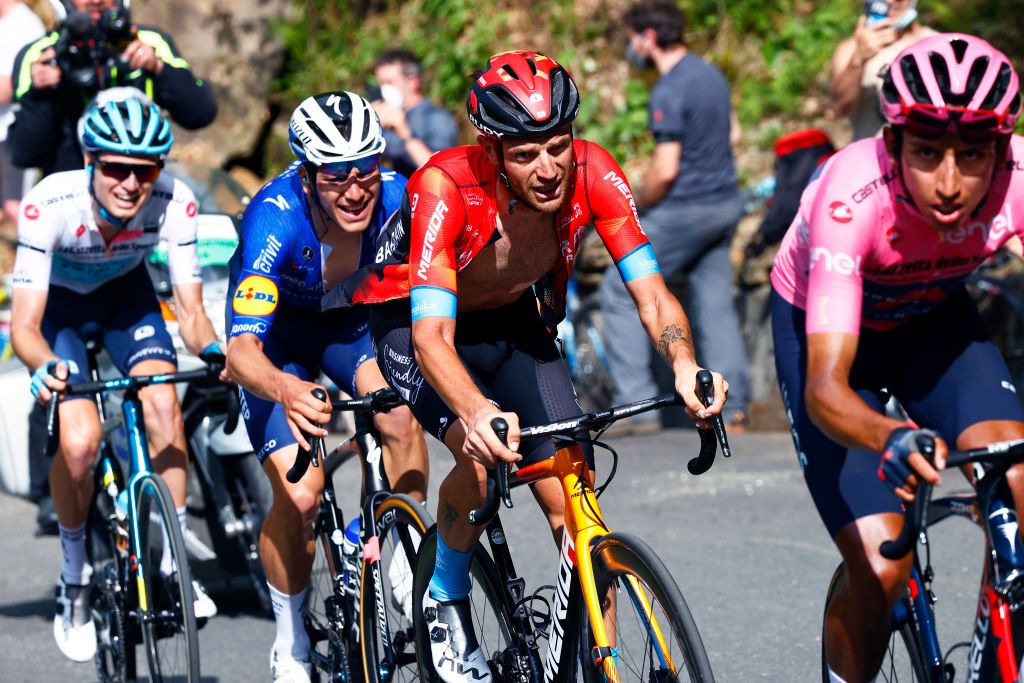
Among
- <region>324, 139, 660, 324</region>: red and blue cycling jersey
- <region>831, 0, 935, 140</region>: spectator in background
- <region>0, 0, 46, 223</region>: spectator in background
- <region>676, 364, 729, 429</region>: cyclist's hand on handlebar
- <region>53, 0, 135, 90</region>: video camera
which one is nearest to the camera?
<region>676, 364, 729, 429</region>: cyclist's hand on handlebar

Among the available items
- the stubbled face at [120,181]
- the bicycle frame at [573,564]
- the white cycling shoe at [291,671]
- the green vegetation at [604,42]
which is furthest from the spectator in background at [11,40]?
the bicycle frame at [573,564]

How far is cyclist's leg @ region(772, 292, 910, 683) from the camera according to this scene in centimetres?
373

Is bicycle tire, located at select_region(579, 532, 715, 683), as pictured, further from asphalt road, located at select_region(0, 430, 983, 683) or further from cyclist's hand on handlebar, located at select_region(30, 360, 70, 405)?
cyclist's hand on handlebar, located at select_region(30, 360, 70, 405)

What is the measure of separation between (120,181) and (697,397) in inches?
123

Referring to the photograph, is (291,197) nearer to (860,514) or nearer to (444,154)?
(444,154)

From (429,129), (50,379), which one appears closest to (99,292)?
(50,379)

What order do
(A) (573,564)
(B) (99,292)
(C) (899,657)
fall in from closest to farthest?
(A) (573,564) < (C) (899,657) < (B) (99,292)

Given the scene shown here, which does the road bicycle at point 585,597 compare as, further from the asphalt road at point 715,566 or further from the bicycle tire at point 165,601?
the asphalt road at point 715,566

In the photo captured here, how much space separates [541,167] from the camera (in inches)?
157

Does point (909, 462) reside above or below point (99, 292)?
below

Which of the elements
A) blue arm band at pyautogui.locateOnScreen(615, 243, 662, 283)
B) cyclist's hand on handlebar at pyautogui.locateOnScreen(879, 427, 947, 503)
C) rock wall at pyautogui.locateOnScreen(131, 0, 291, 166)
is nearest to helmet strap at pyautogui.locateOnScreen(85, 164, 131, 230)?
blue arm band at pyautogui.locateOnScreen(615, 243, 662, 283)

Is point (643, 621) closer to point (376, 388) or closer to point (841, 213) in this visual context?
point (841, 213)

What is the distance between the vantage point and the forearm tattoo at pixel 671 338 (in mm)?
4016

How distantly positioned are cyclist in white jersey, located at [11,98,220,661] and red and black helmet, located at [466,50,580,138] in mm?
2273
